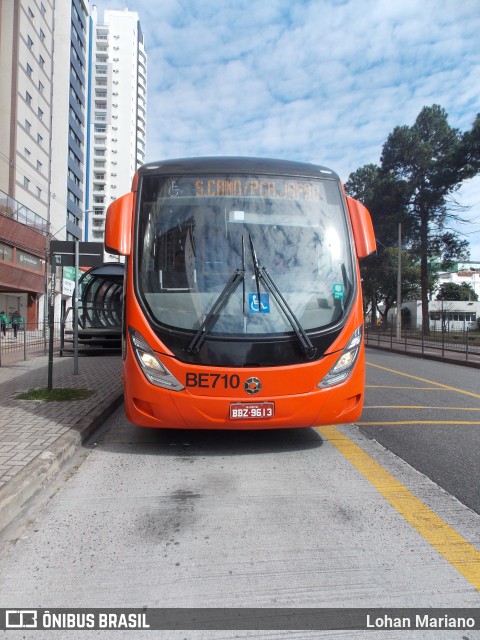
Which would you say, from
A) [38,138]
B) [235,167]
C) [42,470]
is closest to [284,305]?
[235,167]

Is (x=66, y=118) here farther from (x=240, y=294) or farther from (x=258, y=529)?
(x=258, y=529)

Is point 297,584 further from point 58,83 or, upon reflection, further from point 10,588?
point 58,83

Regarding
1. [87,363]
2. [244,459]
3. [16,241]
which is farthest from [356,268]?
[16,241]

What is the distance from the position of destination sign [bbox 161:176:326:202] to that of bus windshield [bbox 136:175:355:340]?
0.01 meters

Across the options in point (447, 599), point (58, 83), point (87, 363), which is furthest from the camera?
point (58, 83)

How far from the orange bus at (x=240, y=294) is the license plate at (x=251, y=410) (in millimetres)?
10

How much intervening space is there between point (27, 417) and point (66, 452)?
1597 millimetres

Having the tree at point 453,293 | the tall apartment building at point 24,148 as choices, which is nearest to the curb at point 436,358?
the tall apartment building at point 24,148

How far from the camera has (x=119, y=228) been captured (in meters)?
4.89

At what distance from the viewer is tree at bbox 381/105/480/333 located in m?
35.2

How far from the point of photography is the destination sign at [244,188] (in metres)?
5.11

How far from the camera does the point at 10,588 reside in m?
2.59

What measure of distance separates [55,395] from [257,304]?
14.1ft

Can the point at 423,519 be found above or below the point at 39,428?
below
